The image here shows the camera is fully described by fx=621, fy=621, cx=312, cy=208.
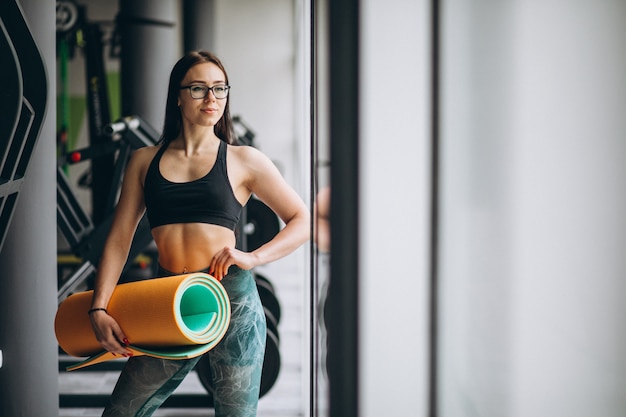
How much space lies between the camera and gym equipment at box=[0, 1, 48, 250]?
5.85 ft

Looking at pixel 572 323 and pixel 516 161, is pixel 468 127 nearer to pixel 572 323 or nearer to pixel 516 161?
pixel 516 161

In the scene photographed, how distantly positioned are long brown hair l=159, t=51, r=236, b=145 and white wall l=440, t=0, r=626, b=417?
0.98 meters

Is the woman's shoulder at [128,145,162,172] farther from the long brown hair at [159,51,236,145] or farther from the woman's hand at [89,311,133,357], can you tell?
the woman's hand at [89,311,133,357]

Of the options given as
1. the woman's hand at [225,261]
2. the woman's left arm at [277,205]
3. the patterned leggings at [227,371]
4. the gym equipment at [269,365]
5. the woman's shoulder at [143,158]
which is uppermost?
the woman's shoulder at [143,158]

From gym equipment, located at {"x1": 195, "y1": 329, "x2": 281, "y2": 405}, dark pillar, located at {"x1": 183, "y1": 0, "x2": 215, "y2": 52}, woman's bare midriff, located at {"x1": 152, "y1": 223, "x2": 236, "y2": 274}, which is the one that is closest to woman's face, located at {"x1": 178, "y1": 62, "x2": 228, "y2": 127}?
woman's bare midriff, located at {"x1": 152, "y1": 223, "x2": 236, "y2": 274}

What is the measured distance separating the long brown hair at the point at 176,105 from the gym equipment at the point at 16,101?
1.66ft

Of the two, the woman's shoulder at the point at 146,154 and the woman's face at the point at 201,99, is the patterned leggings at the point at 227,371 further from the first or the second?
the woman's face at the point at 201,99

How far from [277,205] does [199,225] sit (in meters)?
0.22

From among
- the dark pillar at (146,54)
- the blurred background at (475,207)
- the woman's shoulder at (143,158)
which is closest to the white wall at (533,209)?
the blurred background at (475,207)

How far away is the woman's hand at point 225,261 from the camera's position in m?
1.54

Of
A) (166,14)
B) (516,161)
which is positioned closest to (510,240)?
(516,161)

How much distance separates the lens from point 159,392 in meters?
1.59

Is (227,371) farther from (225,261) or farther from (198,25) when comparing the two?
(198,25)

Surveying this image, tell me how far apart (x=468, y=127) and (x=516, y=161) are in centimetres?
14
